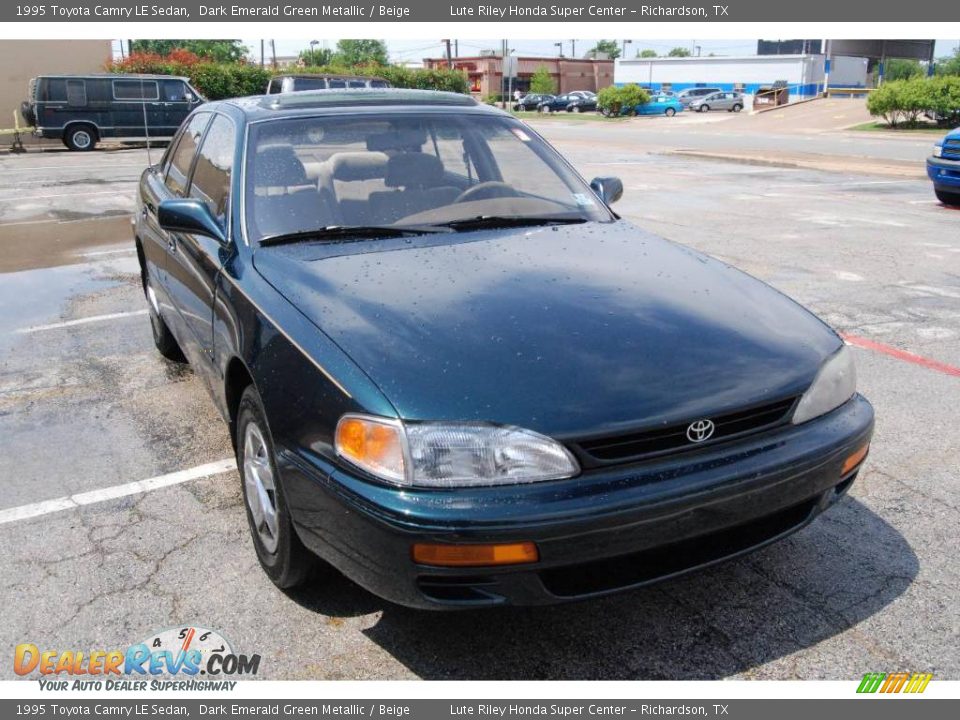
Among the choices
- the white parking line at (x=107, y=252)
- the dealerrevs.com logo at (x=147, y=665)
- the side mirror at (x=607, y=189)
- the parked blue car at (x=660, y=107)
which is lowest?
the dealerrevs.com logo at (x=147, y=665)

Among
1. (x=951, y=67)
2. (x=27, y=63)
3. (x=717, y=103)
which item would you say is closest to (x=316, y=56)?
(x=717, y=103)

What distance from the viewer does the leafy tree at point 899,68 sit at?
76.0 meters

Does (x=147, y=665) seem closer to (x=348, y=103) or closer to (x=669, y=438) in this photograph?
(x=669, y=438)

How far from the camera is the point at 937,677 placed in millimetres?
2559

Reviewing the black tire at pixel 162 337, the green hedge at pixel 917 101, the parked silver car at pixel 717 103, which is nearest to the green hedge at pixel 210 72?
the green hedge at pixel 917 101

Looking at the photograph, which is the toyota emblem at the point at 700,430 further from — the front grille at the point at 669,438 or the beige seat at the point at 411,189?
the beige seat at the point at 411,189

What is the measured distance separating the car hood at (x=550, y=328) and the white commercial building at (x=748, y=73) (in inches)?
2466

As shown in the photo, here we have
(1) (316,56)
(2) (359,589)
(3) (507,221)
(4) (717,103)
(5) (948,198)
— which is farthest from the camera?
(1) (316,56)

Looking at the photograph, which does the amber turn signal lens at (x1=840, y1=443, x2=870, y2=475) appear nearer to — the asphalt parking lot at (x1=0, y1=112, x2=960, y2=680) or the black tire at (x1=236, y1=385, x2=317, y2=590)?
the asphalt parking lot at (x1=0, y1=112, x2=960, y2=680)

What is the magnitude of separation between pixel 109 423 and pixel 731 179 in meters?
14.3

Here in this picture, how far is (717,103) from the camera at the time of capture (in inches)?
2212

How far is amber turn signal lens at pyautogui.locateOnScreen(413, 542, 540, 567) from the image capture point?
225 cm

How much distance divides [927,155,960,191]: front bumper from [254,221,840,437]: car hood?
1045 centimetres

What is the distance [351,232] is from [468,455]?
1.43 m
